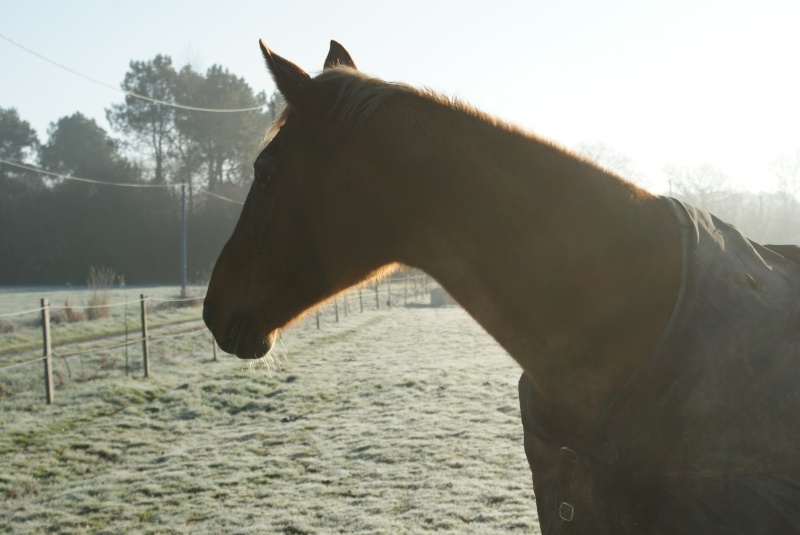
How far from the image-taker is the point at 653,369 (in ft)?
4.97

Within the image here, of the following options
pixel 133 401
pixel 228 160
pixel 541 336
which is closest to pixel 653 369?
pixel 541 336

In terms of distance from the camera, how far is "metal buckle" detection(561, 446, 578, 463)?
1588mm

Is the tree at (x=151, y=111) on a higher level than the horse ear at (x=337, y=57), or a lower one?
higher

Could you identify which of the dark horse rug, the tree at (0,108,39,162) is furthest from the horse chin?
the tree at (0,108,39,162)

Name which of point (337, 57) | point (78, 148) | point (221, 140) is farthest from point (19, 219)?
point (337, 57)

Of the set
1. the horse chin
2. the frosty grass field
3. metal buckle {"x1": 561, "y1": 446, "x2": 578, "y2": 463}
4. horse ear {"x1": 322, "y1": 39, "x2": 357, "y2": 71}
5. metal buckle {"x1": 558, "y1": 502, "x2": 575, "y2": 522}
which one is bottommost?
the frosty grass field

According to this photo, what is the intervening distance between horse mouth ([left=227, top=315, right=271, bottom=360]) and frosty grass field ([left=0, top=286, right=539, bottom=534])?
0.40m

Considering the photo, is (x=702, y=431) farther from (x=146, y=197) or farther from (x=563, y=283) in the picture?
(x=146, y=197)

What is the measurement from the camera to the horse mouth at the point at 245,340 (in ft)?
6.70

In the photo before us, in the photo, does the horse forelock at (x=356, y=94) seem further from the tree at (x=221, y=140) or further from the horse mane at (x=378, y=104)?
the tree at (x=221, y=140)

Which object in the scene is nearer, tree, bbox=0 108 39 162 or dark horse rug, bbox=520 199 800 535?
dark horse rug, bbox=520 199 800 535

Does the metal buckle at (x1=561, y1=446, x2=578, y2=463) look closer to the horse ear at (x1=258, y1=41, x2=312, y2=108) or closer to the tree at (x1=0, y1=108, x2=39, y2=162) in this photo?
the horse ear at (x1=258, y1=41, x2=312, y2=108)

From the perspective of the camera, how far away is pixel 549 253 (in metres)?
1.66

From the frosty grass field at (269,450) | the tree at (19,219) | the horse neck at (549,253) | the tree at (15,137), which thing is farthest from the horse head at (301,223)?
the tree at (15,137)
